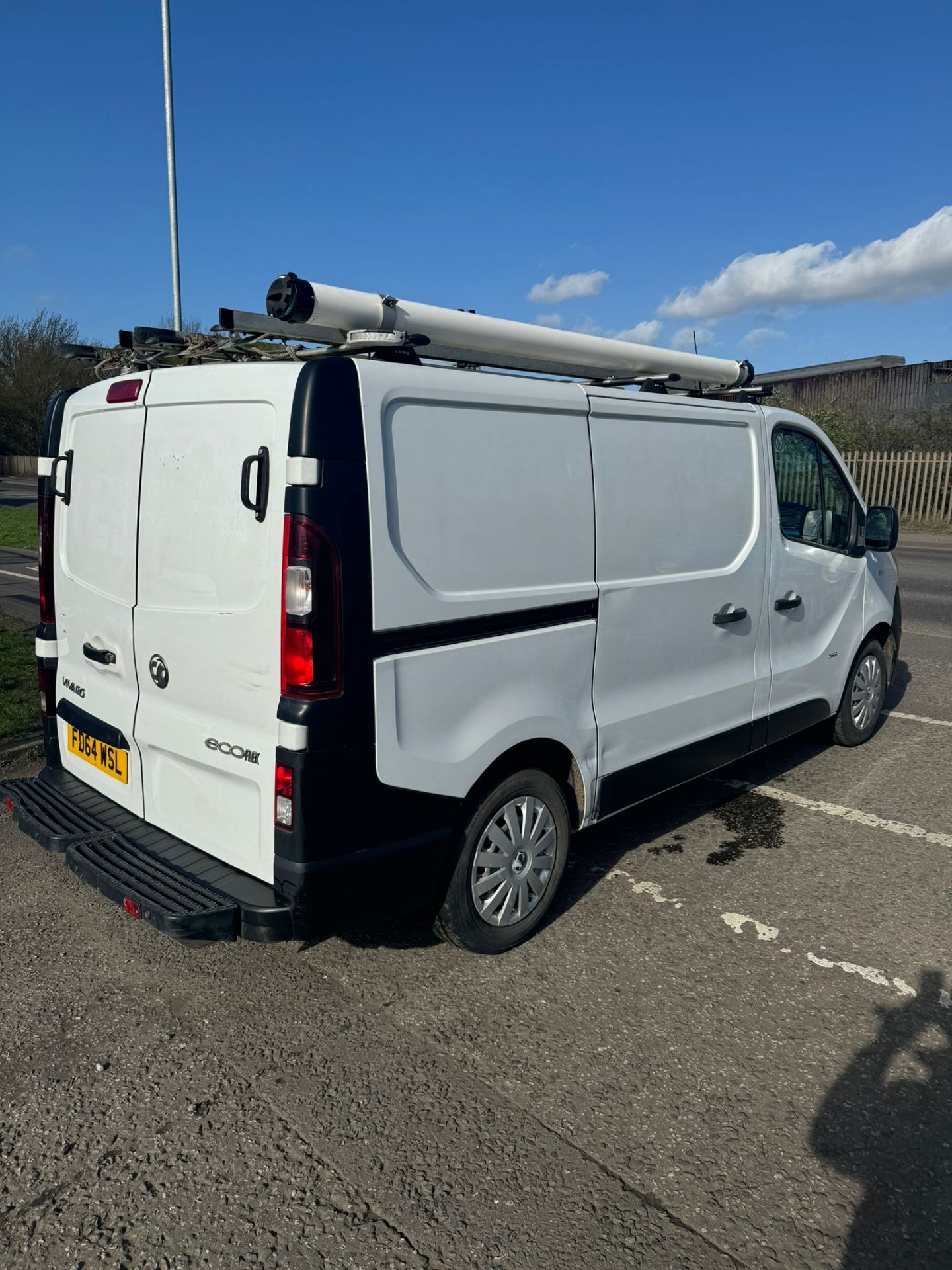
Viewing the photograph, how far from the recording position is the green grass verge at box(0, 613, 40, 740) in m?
6.02

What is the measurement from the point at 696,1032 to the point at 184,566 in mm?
2301

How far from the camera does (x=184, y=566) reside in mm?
3158

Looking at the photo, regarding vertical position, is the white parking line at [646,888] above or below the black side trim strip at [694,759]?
below

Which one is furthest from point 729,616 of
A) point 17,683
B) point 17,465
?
point 17,465

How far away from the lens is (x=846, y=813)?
495 cm

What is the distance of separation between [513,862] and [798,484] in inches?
108

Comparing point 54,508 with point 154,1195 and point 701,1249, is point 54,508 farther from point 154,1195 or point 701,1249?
point 701,1249

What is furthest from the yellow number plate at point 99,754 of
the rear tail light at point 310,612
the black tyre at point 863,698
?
the black tyre at point 863,698

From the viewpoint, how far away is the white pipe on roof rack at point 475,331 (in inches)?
120

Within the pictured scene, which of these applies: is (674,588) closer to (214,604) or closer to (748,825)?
(748,825)

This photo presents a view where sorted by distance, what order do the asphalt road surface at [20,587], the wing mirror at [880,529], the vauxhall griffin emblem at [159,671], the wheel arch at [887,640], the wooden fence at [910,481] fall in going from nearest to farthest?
1. the vauxhall griffin emblem at [159,671]
2. the wing mirror at [880,529]
3. the wheel arch at [887,640]
4. the asphalt road surface at [20,587]
5. the wooden fence at [910,481]

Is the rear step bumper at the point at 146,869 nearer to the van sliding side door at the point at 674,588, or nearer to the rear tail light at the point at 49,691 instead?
the rear tail light at the point at 49,691

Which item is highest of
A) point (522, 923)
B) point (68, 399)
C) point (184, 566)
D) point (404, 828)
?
point (68, 399)

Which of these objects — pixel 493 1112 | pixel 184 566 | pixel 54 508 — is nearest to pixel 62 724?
pixel 54 508
